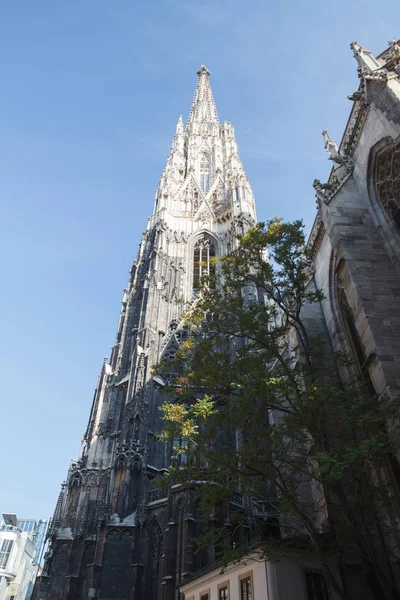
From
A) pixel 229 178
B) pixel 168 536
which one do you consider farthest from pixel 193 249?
pixel 168 536

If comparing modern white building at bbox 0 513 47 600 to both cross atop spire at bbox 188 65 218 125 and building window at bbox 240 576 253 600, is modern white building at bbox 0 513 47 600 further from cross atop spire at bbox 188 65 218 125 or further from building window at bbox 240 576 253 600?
cross atop spire at bbox 188 65 218 125

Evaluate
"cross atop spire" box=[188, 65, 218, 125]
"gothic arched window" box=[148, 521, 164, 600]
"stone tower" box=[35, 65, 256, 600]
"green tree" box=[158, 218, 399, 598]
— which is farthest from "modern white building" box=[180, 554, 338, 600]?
"cross atop spire" box=[188, 65, 218, 125]

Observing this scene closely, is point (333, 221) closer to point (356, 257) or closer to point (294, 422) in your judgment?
point (356, 257)

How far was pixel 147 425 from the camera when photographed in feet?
68.7

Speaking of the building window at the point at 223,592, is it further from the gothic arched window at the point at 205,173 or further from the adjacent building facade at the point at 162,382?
the gothic arched window at the point at 205,173

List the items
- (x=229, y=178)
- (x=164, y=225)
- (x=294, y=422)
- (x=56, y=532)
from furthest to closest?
(x=229, y=178), (x=164, y=225), (x=56, y=532), (x=294, y=422)

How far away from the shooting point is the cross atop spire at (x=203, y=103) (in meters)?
51.7

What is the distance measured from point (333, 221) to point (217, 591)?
36.9ft

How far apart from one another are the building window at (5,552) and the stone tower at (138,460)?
32.1 m

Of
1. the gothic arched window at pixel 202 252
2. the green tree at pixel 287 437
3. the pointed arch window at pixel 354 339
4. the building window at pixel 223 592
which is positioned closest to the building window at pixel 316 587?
the green tree at pixel 287 437

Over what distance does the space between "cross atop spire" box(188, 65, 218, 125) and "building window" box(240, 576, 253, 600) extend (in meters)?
47.5

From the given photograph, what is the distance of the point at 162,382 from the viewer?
23250 millimetres

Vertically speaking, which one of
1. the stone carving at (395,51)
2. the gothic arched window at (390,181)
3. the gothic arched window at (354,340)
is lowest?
the gothic arched window at (354,340)

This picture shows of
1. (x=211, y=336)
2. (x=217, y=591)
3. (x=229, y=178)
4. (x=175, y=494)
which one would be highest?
(x=229, y=178)
